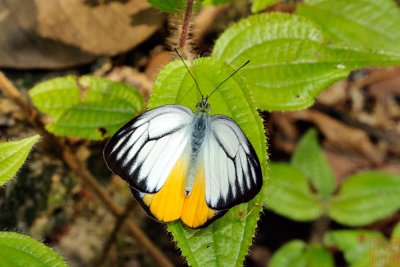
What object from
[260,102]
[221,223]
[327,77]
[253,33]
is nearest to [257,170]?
[221,223]

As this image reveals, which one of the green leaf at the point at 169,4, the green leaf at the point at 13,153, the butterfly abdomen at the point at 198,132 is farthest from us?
the green leaf at the point at 169,4

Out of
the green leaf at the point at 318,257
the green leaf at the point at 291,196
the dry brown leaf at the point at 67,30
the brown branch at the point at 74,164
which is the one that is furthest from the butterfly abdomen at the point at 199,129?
the green leaf at the point at 318,257

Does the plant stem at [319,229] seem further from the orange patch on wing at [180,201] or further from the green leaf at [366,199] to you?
the orange patch on wing at [180,201]

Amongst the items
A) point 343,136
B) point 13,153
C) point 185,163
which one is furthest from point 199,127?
point 343,136

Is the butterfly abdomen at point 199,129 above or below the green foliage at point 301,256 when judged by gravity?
above

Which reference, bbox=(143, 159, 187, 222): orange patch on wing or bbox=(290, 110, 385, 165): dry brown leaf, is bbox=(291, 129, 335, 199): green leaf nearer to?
bbox=(290, 110, 385, 165): dry brown leaf

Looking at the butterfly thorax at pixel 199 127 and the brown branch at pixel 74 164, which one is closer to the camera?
the butterfly thorax at pixel 199 127

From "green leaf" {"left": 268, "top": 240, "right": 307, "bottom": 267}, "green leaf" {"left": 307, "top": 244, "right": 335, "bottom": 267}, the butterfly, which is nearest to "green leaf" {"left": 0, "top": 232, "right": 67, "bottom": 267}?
the butterfly
